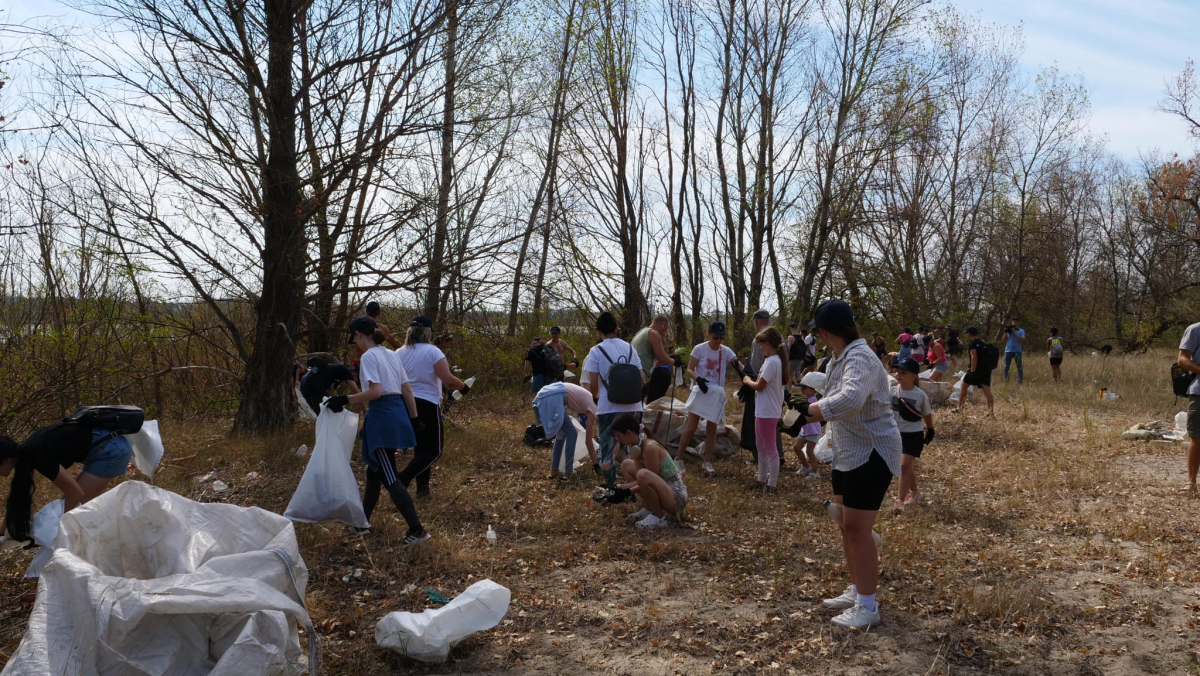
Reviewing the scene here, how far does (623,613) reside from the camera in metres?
4.45

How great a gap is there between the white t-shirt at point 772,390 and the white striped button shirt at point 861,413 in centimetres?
308

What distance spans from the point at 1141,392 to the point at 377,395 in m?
15.7

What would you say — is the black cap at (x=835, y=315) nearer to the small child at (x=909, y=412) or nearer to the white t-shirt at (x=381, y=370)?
the small child at (x=909, y=412)

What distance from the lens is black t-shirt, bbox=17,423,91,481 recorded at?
160 inches

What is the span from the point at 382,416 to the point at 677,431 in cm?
447

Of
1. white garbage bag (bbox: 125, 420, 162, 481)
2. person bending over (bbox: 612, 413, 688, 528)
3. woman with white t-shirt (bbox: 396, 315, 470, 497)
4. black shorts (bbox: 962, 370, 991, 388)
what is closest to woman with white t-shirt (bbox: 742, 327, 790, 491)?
person bending over (bbox: 612, 413, 688, 528)

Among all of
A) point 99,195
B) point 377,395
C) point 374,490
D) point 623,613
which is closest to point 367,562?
point 374,490

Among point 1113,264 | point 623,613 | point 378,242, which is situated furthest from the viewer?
point 1113,264

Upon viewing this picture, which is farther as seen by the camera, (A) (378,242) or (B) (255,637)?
(A) (378,242)

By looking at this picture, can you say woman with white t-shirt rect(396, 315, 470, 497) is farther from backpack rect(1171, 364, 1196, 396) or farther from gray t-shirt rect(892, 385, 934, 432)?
backpack rect(1171, 364, 1196, 396)

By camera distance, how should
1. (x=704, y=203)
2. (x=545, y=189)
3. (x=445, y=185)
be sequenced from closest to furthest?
(x=445, y=185), (x=545, y=189), (x=704, y=203)

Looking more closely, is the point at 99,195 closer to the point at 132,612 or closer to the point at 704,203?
the point at 132,612

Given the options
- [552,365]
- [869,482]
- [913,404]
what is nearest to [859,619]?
[869,482]

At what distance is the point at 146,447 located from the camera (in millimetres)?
4688
